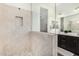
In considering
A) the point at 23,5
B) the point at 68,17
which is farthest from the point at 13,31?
the point at 68,17

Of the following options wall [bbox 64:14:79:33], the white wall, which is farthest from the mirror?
the white wall

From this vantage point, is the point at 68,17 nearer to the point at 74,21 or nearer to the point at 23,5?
the point at 74,21

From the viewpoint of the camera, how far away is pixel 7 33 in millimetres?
1622

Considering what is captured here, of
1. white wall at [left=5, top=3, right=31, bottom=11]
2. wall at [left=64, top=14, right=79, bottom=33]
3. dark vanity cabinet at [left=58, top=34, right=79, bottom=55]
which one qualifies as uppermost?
white wall at [left=5, top=3, right=31, bottom=11]

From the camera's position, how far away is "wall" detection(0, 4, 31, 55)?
5.26ft

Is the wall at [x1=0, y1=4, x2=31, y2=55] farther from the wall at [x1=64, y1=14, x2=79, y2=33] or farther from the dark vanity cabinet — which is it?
the wall at [x1=64, y1=14, x2=79, y2=33]

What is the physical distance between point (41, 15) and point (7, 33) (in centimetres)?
62

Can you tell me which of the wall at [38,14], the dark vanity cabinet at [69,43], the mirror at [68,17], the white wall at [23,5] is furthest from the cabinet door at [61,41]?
the white wall at [23,5]

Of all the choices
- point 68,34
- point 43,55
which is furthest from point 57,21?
point 43,55

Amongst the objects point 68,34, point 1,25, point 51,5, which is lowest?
point 68,34

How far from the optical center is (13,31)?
5.41 feet

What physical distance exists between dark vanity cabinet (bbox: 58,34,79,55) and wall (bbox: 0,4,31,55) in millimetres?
527

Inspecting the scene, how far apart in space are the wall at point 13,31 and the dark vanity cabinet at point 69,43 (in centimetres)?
53

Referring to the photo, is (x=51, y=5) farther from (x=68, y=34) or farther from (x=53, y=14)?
(x=68, y=34)
